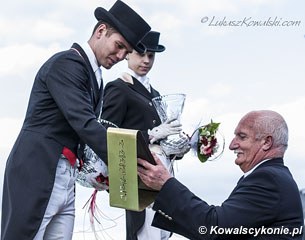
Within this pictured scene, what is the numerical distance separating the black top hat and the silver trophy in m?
0.37

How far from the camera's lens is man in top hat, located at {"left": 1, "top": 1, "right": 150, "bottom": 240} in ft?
10.5

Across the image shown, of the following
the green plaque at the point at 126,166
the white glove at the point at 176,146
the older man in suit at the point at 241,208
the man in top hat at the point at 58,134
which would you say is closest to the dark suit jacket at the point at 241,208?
the older man in suit at the point at 241,208

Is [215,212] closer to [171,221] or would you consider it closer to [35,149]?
[171,221]

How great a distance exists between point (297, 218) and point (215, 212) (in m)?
0.38

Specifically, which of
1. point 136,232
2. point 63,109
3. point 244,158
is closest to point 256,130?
point 244,158

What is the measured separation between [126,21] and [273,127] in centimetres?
83

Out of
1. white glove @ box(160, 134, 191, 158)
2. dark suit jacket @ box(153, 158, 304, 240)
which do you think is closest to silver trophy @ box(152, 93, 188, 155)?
white glove @ box(160, 134, 191, 158)

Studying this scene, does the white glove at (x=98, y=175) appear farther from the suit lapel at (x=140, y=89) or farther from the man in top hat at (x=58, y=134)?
the suit lapel at (x=140, y=89)

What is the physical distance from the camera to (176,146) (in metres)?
3.90

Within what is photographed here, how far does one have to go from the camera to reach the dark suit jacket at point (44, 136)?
319cm

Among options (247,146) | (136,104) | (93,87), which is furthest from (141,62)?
(247,146)

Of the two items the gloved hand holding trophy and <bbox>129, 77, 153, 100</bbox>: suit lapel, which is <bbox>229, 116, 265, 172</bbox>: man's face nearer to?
the gloved hand holding trophy

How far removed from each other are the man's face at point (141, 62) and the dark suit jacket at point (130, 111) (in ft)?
0.34

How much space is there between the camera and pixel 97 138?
3.12 m
